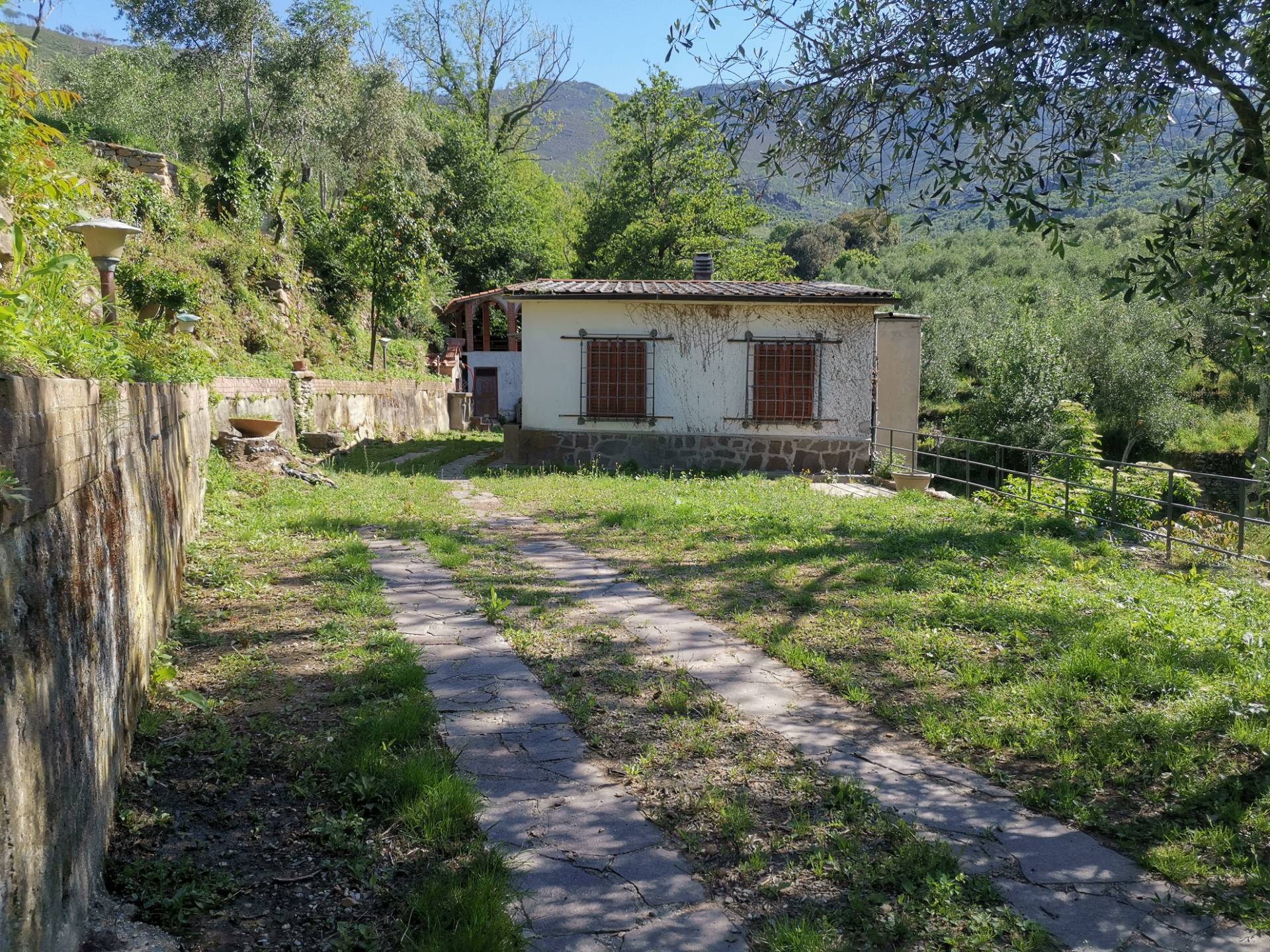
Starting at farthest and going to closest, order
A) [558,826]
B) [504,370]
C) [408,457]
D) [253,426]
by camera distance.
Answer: [504,370]
[408,457]
[253,426]
[558,826]

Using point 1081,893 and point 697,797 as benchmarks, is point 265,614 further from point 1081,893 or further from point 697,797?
point 1081,893

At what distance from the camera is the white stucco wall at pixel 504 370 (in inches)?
1145

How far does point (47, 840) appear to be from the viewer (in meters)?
2.03

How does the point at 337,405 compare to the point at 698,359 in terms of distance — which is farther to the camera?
the point at 337,405

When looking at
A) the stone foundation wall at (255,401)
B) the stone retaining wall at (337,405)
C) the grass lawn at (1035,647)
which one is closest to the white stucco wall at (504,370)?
the stone retaining wall at (337,405)

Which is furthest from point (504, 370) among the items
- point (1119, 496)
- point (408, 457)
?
point (1119, 496)

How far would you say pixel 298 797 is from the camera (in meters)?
3.21

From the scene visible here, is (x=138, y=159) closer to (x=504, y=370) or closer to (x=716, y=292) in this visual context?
(x=716, y=292)

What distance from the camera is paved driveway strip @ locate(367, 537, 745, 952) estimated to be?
2541mm

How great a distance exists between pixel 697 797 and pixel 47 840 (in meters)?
2.12

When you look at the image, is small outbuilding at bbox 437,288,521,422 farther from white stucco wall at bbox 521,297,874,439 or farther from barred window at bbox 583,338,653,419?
barred window at bbox 583,338,653,419

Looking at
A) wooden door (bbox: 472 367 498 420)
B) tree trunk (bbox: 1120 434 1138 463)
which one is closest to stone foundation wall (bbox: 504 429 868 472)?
wooden door (bbox: 472 367 498 420)

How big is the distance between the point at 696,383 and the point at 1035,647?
10.5 metres

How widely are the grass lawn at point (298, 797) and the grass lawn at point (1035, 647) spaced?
2.18 meters
